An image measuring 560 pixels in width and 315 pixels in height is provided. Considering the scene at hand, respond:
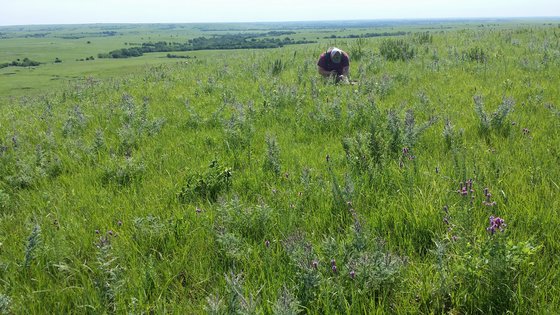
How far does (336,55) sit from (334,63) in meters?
0.26

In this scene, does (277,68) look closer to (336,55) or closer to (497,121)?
(336,55)

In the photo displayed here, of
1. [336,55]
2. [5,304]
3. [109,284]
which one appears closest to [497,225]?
[109,284]

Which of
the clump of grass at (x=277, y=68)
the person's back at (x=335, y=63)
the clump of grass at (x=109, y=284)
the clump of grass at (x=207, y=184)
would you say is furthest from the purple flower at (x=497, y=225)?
the clump of grass at (x=277, y=68)

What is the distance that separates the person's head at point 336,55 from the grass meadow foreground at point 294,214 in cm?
340

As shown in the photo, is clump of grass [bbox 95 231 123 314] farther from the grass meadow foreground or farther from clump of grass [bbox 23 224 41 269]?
clump of grass [bbox 23 224 41 269]

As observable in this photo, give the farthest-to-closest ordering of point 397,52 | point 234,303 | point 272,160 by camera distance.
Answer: point 397,52, point 272,160, point 234,303

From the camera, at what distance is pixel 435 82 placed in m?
7.82

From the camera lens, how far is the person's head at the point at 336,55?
924cm

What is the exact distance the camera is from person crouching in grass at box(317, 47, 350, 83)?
9312 millimetres

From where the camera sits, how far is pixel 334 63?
952cm

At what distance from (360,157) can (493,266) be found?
6.49 feet

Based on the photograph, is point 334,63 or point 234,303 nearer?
point 234,303

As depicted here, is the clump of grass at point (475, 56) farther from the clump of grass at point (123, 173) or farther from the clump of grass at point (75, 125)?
the clump of grass at point (75, 125)

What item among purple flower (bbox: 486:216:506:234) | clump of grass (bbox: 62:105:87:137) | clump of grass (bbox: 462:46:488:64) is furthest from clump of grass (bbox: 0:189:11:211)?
clump of grass (bbox: 462:46:488:64)
